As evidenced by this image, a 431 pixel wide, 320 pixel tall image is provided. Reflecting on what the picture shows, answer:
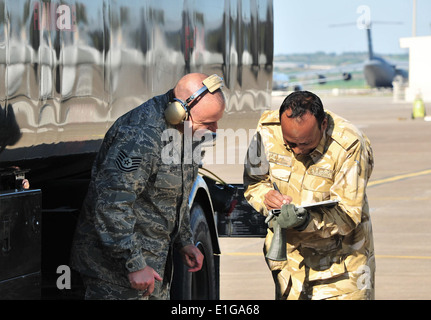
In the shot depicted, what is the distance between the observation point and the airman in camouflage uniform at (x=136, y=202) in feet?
13.8

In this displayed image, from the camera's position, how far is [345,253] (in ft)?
16.3

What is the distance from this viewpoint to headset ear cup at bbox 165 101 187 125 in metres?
4.26

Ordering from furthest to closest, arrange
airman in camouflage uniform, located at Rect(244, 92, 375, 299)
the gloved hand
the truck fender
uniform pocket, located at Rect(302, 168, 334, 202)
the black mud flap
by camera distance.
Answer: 1. the truck fender
2. uniform pocket, located at Rect(302, 168, 334, 202)
3. airman in camouflage uniform, located at Rect(244, 92, 375, 299)
4. the gloved hand
5. the black mud flap

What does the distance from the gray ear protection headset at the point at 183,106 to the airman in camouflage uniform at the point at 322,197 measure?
0.46 metres

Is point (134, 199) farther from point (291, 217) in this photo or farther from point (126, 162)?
point (291, 217)

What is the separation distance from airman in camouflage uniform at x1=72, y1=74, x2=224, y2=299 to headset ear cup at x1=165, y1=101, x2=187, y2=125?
7cm

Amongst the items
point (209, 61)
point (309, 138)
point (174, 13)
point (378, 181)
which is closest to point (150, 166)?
point (309, 138)

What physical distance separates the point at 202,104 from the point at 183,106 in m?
0.09

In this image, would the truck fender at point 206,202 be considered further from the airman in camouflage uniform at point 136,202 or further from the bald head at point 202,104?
the bald head at point 202,104

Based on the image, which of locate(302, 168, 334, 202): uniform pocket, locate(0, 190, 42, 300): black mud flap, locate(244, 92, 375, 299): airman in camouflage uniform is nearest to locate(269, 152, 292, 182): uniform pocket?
locate(244, 92, 375, 299): airman in camouflage uniform

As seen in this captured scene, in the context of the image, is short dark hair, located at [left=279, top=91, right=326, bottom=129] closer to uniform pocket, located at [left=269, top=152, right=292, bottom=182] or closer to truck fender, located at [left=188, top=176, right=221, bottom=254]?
uniform pocket, located at [left=269, top=152, right=292, bottom=182]

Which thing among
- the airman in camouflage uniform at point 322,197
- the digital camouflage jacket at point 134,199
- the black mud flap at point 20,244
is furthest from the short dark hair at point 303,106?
the black mud flap at point 20,244

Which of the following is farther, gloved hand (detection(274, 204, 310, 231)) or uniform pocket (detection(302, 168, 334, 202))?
uniform pocket (detection(302, 168, 334, 202))
